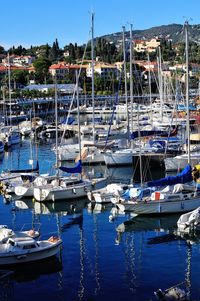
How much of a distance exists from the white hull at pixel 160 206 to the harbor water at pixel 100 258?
0.42m

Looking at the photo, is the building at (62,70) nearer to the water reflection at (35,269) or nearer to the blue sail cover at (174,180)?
the blue sail cover at (174,180)

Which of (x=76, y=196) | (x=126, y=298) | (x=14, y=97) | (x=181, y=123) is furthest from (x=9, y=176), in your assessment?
(x=14, y=97)

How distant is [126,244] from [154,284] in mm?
5129

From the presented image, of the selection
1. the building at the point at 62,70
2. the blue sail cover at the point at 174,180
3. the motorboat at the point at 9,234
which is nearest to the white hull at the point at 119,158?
the blue sail cover at the point at 174,180

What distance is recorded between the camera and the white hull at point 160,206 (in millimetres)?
27578

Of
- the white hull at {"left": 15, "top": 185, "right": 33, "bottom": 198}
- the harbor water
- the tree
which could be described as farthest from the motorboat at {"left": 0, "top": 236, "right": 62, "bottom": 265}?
the tree

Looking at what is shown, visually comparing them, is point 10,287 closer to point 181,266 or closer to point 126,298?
point 126,298

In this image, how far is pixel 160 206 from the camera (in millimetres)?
27906

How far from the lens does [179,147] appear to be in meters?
44.0

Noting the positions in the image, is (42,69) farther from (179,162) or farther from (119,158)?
(179,162)

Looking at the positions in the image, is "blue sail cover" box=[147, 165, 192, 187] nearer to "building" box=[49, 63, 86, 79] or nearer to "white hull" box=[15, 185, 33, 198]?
"white hull" box=[15, 185, 33, 198]

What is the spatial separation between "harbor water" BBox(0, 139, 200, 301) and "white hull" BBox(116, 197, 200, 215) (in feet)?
1.39

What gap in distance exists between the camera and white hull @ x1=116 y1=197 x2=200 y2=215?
1086 inches

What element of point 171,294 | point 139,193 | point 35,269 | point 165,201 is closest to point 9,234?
point 35,269
